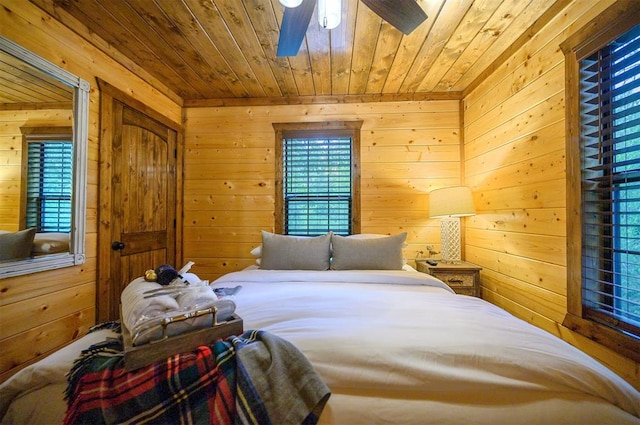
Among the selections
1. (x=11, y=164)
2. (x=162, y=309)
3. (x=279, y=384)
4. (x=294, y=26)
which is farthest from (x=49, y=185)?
(x=279, y=384)

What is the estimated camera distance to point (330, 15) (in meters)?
1.37

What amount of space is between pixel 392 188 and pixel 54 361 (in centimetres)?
273

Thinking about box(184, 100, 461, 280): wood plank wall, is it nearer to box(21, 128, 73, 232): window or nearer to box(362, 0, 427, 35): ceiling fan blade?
box(21, 128, 73, 232): window

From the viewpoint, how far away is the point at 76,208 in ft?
5.84

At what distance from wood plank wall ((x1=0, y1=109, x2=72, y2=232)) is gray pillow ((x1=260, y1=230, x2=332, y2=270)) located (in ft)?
4.91

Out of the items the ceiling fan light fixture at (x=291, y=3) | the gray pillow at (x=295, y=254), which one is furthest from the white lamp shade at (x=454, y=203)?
the ceiling fan light fixture at (x=291, y=3)

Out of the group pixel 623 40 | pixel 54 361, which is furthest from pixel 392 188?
pixel 54 361

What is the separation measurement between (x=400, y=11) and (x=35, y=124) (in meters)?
2.21

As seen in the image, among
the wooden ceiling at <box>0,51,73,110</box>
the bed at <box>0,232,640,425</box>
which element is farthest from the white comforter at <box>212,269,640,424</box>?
the wooden ceiling at <box>0,51,73,110</box>

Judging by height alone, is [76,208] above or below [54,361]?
above

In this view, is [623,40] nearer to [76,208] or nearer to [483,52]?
[483,52]

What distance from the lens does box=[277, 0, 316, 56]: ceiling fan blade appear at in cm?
134

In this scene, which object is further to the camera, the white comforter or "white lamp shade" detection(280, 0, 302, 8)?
"white lamp shade" detection(280, 0, 302, 8)

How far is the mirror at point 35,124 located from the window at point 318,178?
164cm
